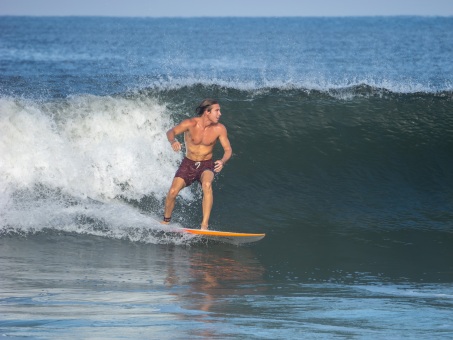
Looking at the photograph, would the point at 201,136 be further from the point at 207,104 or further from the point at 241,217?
the point at 241,217

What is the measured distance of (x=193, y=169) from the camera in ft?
28.9

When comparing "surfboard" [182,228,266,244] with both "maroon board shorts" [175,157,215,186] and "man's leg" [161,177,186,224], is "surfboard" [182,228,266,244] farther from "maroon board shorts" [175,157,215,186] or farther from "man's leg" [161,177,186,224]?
"maroon board shorts" [175,157,215,186]

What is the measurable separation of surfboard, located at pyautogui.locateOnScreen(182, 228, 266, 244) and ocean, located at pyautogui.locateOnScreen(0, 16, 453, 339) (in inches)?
3.8

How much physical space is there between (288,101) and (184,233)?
612 centimetres

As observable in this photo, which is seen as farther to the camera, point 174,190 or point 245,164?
point 245,164

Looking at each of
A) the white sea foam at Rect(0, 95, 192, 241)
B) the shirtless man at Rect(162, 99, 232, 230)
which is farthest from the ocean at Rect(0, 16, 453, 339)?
the shirtless man at Rect(162, 99, 232, 230)

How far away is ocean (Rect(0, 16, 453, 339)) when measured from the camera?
5.72 m

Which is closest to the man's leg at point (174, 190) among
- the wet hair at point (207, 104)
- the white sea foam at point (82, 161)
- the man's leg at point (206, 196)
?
the man's leg at point (206, 196)

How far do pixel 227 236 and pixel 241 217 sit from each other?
1576mm

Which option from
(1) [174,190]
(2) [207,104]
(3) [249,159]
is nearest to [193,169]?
(1) [174,190]

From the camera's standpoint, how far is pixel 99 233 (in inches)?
356

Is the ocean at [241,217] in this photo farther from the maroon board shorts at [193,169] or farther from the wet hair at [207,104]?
the wet hair at [207,104]

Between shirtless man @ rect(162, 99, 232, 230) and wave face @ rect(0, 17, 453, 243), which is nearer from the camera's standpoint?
shirtless man @ rect(162, 99, 232, 230)

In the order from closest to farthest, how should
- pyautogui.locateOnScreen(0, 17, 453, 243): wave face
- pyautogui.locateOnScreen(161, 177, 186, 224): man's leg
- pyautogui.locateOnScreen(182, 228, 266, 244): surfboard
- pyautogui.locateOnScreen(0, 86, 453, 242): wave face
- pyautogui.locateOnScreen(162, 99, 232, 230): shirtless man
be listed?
pyautogui.locateOnScreen(182, 228, 266, 244): surfboard < pyautogui.locateOnScreen(162, 99, 232, 230): shirtless man < pyautogui.locateOnScreen(161, 177, 186, 224): man's leg < pyautogui.locateOnScreen(0, 17, 453, 243): wave face < pyautogui.locateOnScreen(0, 86, 453, 242): wave face
